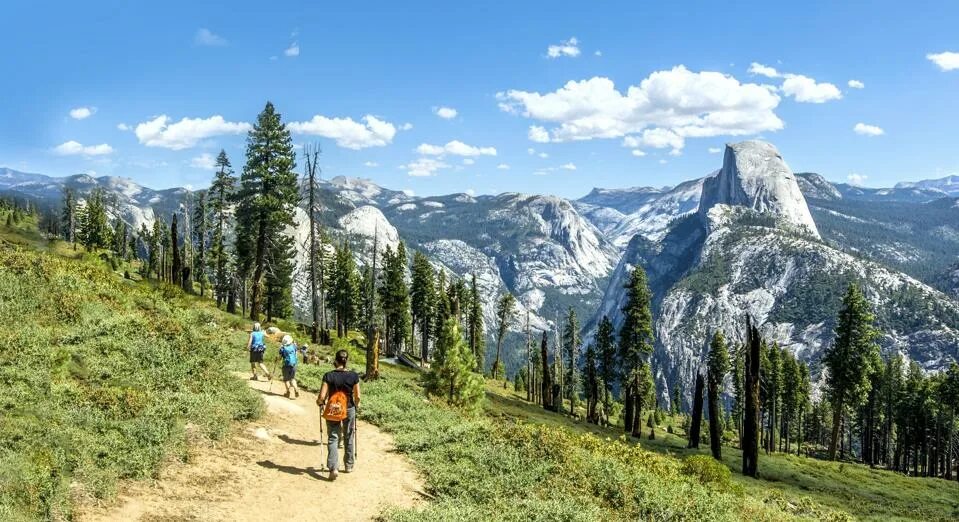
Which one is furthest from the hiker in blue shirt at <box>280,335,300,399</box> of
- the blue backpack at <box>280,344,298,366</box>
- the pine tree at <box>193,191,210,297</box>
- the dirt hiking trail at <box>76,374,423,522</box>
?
the pine tree at <box>193,191,210,297</box>

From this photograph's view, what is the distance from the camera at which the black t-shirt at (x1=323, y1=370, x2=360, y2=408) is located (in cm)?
1322

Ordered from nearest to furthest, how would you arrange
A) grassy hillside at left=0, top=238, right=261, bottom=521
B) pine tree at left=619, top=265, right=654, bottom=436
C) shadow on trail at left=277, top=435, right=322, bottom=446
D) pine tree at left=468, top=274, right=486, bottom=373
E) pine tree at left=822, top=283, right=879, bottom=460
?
grassy hillside at left=0, top=238, right=261, bottom=521
shadow on trail at left=277, top=435, right=322, bottom=446
pine tree at left=822, top=283, right=879, bottom=460
pine tree at left=619, top=265, right=654, bottom=436
pine tree at left=468, top=274, right=486, bottom=373

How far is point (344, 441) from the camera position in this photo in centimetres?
1364

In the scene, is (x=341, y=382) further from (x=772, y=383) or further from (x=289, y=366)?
(x=772, y=383)

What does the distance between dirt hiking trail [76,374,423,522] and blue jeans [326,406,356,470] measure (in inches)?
14.6

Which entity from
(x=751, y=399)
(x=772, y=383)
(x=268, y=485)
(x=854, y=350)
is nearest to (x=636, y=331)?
(x=751, y=399)

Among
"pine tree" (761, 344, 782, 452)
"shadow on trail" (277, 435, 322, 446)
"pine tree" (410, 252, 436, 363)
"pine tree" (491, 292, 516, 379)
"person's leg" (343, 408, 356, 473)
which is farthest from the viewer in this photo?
"pine tree" (491, 292, 516, 379)

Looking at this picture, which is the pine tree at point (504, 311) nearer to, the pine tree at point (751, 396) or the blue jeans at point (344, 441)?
the pine tree at point (751, 396)

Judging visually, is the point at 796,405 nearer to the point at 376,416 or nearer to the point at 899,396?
the point at 899,396

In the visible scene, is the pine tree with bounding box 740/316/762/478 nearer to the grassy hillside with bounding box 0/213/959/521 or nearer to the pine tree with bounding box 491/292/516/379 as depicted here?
the grassy hillside with bounding box 0/213/959/521

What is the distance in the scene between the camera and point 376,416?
64.0 feet

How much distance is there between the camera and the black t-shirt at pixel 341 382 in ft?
43.4

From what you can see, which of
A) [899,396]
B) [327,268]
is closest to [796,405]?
[899,396]

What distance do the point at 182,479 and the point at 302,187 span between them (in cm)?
3208
